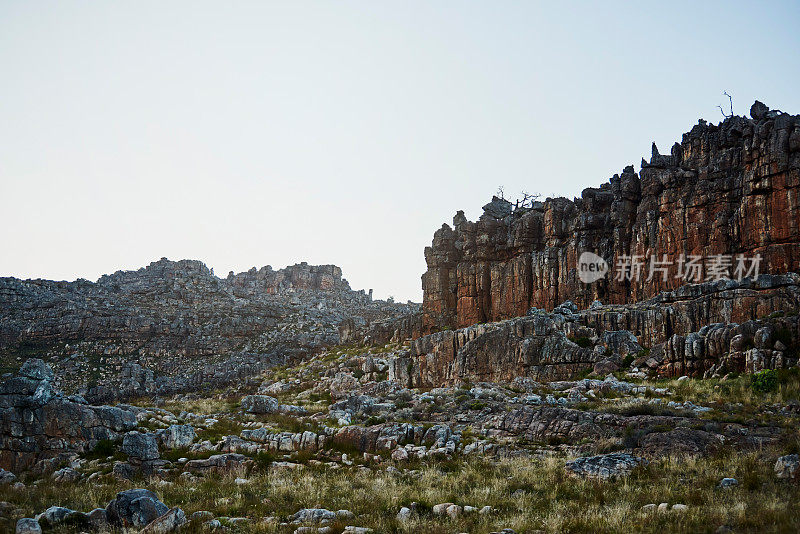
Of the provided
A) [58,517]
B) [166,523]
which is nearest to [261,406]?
[58,517]

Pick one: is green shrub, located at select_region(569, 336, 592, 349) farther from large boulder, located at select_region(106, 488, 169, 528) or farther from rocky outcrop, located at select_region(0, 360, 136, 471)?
large boulder, located at select_region(106, 488, 169, 528)

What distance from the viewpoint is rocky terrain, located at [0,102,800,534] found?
39.5 ft

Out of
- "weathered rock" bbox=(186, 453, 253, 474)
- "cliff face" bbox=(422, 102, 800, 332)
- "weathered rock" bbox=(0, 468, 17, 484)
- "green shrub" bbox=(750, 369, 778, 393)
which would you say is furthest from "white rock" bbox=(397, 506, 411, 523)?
"cliff face" bbox=(422, 102, 800, 332)

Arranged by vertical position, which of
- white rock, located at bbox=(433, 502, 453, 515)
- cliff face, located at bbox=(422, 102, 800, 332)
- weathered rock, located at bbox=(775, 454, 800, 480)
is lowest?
white rock, located at bbox=(433, 502, 453, 515)

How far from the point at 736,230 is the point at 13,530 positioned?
47470 mm

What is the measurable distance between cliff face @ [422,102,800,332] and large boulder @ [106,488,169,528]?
43.2 m

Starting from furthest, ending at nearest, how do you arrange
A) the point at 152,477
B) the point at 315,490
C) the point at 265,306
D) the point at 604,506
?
the point at 265,306
the point at 152,477
the point at 315,490
the point at 604,506

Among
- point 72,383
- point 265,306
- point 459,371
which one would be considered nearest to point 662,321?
point 459,371

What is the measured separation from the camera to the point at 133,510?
11797mm

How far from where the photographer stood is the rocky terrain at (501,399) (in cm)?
1204

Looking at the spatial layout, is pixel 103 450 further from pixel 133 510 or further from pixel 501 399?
pixel 501 399

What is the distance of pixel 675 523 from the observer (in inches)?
379

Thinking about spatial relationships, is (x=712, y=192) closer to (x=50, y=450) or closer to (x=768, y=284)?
(x=768, y=284)

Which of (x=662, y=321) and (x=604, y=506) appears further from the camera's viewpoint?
(x=662, y=321)
